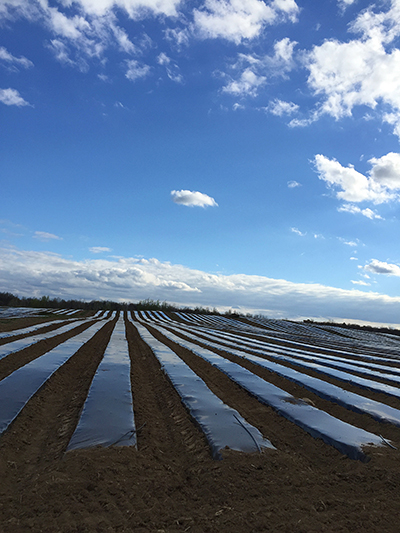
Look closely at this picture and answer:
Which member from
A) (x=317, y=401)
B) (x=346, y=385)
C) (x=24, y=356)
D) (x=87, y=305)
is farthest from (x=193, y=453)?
(x=87, y=305)

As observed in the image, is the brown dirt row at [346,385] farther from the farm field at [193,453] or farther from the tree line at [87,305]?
the tree line at [87,305]

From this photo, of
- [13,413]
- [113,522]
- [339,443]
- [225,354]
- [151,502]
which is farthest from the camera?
[225,354]

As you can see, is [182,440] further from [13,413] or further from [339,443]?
[13,413]

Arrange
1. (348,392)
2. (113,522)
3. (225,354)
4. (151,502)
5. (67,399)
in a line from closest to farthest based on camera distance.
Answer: (113,522), (151,502), (67,399), (348,392), (225,354)

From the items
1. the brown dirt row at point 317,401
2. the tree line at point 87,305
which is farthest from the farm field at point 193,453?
the tree line at point 87,305

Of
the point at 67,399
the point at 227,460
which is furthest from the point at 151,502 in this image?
the point at 67,399

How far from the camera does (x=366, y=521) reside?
87.7 inches

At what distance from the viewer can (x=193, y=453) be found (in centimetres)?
315

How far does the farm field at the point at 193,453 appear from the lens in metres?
2.23

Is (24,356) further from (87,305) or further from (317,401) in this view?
(87,305)

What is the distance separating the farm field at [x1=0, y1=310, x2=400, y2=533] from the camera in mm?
2229

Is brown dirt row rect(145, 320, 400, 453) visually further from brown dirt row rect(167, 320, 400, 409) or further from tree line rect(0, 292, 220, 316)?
tree line rect(0, 292, 220, 316)

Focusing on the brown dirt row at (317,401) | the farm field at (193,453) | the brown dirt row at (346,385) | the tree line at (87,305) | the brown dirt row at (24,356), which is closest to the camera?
the farm field at (193,453)

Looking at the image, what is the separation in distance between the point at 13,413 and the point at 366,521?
3654 mm
